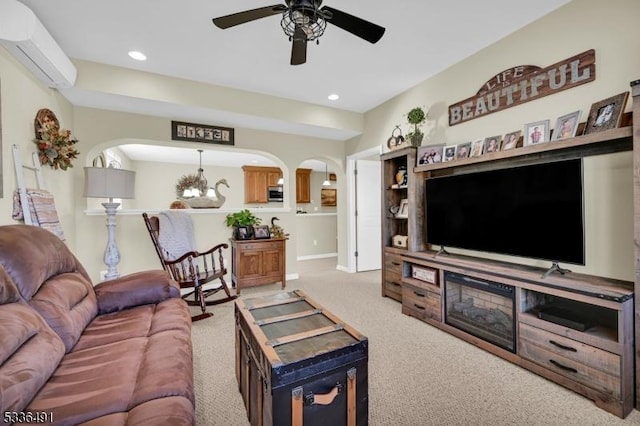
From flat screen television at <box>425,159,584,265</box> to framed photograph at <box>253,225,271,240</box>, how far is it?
87.2 inches

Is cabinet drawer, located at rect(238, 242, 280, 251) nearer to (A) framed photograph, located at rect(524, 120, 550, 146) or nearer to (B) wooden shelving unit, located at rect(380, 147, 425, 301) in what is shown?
(B) wooden shelving unit, located at rect(380, 147, 425, 301)

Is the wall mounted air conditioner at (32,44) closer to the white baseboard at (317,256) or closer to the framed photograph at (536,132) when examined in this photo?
the framed photograph at (536,132)

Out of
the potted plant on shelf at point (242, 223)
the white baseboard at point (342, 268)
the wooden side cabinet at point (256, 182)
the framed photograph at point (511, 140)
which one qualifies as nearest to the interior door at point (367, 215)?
the white baseboard at point (342, 268)

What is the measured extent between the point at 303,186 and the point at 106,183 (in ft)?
18.2

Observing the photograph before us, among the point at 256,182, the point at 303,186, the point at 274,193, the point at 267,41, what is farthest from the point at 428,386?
the point at 256,182

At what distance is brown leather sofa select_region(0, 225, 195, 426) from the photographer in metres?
0.91

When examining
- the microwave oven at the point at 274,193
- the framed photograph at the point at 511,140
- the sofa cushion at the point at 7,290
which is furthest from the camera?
the microwave oven at the point at 274,193

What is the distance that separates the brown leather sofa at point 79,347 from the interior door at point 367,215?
3.52 metres

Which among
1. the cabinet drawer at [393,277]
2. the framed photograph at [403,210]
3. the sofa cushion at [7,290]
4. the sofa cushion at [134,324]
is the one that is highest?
the framed photograph at [403,210]

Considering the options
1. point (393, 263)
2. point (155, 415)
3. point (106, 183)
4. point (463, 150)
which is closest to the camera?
point (155, 415)

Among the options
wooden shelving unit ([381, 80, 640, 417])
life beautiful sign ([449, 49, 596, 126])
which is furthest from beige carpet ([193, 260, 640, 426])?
life beautiful sign ([449, 49, 596, 126])

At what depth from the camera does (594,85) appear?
2.05 metres

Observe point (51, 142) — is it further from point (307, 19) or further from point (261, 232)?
point (307, 19)

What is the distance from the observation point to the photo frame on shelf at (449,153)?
2867 millimetres
